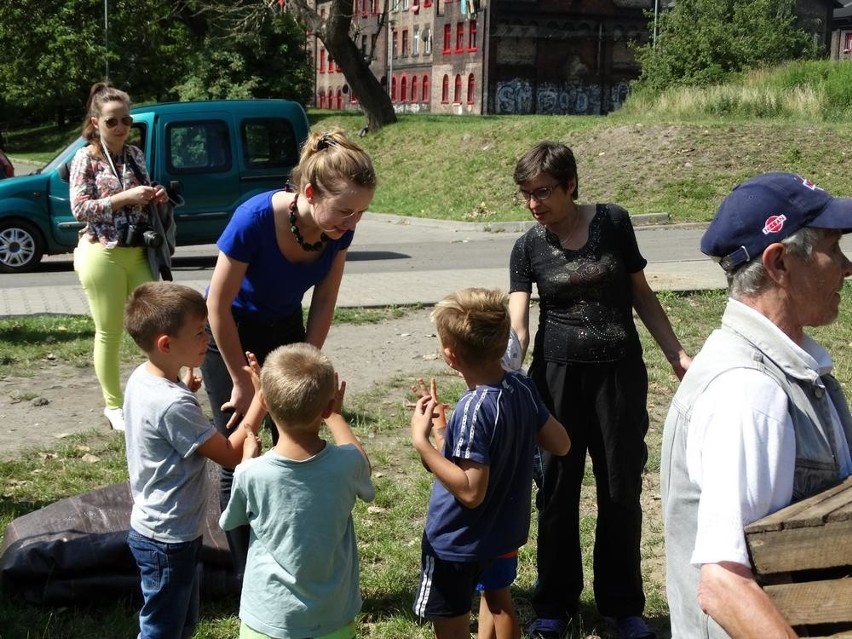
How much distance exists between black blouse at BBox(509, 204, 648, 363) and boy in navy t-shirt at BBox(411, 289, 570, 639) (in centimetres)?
60

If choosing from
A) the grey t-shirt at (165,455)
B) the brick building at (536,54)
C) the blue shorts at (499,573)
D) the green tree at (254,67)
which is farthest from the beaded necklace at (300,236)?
the brick building at (536,54)

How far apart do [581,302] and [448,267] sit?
35.3ft

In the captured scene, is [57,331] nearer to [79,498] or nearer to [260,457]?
[79,498]

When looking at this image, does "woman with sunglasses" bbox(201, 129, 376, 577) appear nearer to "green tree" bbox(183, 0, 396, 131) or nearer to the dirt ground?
the dirt ground

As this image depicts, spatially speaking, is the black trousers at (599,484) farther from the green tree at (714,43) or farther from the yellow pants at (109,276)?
the green tree at (714,43)

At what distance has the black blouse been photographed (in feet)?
14.3

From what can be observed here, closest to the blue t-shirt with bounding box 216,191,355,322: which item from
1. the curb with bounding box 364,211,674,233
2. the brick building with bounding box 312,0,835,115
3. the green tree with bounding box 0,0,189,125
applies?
the curb with bounding box 364,211,674,233

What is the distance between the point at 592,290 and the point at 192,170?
11886 mm

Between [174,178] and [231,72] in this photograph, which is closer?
[174,178]

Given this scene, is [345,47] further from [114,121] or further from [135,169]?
[114,121]

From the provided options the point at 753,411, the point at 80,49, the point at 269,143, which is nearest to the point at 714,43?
the point at 80,49

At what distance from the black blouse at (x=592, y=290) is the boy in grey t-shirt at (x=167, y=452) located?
4.49ft

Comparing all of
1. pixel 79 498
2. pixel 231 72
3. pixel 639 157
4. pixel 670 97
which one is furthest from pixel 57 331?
pixel 231 72

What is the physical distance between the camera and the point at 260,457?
3361 mm
